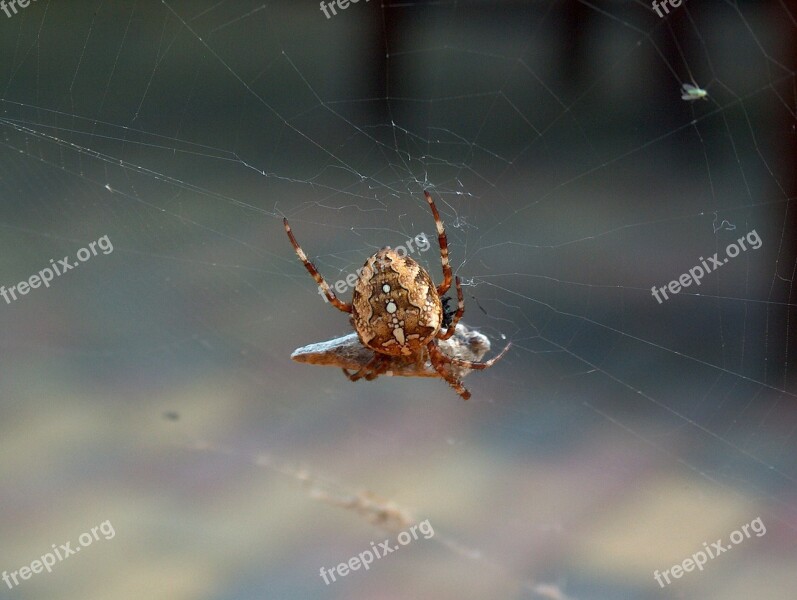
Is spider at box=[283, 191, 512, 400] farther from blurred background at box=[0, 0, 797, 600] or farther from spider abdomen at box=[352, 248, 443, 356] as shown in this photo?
blurred background at box=[0, 0, 797, 600]

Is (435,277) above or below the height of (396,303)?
above

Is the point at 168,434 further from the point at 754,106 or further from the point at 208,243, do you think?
the point at 754,106

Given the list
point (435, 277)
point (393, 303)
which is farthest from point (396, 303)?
point (435, 277)

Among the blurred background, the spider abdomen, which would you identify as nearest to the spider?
the spider abdomen

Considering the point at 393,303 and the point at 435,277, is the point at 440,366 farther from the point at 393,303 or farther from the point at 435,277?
the point at 435,277

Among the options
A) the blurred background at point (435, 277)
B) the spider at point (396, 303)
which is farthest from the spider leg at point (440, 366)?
the blurred background at point (435, 277)

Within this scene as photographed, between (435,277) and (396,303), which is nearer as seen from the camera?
(396,303)
